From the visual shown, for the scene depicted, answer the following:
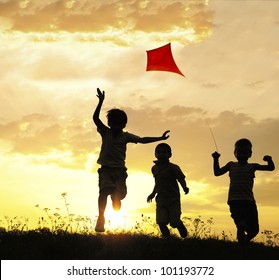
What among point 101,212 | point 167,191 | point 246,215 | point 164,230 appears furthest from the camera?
point 167,191

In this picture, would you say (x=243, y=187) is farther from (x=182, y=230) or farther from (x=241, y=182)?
(x=182, y=230)

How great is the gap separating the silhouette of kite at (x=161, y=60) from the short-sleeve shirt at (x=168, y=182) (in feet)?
8.08

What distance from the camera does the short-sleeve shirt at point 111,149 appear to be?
12125 mm

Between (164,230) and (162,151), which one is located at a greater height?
(162,151)

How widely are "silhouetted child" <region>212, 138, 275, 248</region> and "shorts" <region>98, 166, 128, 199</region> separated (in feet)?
6.92

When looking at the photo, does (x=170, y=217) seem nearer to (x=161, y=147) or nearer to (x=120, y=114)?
(x=161, y=147)

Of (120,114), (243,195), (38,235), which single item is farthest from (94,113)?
(243,195)

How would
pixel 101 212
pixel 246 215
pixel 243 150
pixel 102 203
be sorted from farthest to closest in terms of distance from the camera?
pixel 243 150 < pixel 246 215 < pixel 102 203 < pixel 101 212

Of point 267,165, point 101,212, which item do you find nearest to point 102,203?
point 101,212

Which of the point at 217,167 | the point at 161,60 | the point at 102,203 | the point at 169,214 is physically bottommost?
the point at 169,214

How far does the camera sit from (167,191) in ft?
42.1

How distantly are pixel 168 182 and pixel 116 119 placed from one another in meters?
1.96

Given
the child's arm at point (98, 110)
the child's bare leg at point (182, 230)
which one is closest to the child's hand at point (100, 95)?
the child's arm at point (98, 110)

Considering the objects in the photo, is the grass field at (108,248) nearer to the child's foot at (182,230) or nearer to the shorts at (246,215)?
the child's foot at (182,230)
